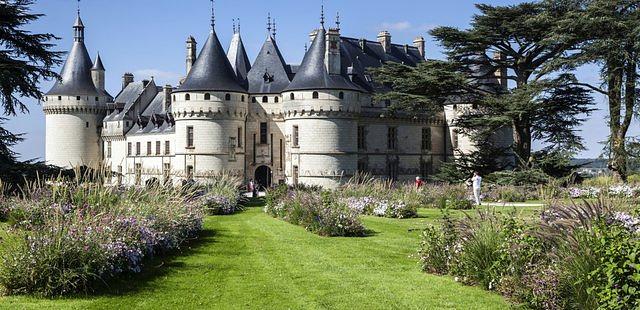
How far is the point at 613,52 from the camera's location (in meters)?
27.5

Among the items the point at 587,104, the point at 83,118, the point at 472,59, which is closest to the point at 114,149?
the point at 83,118

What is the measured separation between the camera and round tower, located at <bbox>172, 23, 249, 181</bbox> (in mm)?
38750

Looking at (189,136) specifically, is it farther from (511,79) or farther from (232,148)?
(511,79)

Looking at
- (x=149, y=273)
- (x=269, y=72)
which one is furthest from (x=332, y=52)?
(x=149, y=273)

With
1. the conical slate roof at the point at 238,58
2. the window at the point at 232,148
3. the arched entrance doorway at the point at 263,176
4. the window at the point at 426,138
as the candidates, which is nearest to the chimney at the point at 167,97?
the conical slate roof at the point at 238,58

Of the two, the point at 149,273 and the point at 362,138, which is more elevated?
the point at 362,138

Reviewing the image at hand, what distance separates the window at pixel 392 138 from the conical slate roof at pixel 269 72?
7.92 m

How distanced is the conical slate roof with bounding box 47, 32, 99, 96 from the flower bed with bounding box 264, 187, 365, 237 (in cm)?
3844

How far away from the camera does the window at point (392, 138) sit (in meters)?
44.7

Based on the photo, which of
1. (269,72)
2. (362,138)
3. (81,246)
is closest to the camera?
(81,246)

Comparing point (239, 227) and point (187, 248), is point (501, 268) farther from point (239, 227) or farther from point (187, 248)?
point (239, 227)

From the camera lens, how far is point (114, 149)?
53375 mm

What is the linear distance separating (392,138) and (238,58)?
1176cm

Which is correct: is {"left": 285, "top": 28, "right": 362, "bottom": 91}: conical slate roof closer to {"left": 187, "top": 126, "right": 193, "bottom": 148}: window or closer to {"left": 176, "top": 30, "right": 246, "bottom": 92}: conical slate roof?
{"left": 176, "top": 30, "right": 246, "bottom": 92}: conical slate roof
